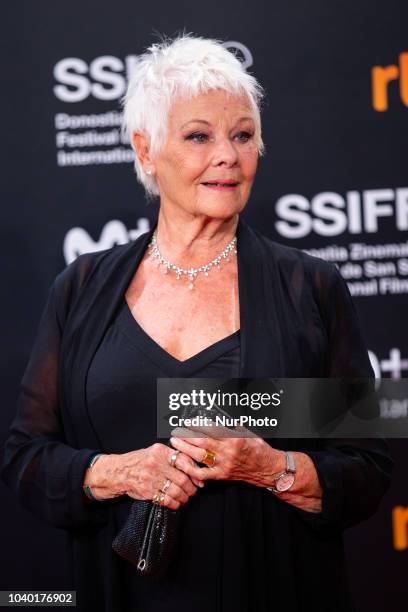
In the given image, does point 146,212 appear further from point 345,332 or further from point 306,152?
point 345,332

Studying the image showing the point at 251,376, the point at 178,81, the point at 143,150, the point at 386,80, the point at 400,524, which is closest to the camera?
the point at 251,376

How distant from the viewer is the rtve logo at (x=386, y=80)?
2.44 metres

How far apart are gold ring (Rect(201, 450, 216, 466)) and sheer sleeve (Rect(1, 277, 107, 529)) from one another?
0.26 meters

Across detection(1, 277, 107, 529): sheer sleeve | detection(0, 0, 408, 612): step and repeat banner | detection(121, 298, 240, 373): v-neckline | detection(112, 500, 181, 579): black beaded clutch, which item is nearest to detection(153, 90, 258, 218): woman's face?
detection(121, 298, 240, 373): v-neckline

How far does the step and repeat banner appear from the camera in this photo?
95.2 inches

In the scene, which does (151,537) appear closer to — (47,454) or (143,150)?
(47,454)

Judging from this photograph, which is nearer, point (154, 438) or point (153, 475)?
point (153, 475)

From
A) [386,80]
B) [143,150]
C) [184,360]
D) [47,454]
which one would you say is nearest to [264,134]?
[386,80]

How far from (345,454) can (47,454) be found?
0.59 meters

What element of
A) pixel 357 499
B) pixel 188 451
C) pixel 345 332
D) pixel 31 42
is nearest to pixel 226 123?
pixel 345 332

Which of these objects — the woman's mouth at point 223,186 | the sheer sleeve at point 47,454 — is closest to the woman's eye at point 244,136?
the woman's mouth at point 223,186

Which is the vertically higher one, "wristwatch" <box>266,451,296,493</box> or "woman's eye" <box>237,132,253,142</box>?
"woman's eye" <box>237,132,253,142</box>

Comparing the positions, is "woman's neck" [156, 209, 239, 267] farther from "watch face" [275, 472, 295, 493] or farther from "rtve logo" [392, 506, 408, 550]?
"rtve logo" [392, 506, 408, 550]

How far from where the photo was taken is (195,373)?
5.21 ft
